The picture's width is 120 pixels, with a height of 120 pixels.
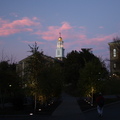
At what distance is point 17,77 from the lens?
27.3 meters

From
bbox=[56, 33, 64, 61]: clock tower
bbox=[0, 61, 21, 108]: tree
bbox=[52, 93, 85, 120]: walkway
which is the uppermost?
bbox=[56, 33, 64, 61]: clock tower

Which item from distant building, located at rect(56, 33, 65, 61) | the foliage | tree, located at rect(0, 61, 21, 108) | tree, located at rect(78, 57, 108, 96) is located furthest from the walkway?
distant building, located at rect(56, 33, 65, 61)

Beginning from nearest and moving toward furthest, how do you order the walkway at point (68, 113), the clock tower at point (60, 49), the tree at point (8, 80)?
the walkway at point (68, 113) → the tree at point (8, 80) → the clock tower at point (60, 49)

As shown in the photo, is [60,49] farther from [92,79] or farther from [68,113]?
[68,113]

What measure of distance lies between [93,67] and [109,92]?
74.1ft

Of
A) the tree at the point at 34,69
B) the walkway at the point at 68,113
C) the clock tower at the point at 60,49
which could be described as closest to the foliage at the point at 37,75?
the tree at the point at 34,69

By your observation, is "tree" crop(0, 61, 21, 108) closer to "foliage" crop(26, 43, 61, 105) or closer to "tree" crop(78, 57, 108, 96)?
"foliage" crop(26, 43, 61, 105)

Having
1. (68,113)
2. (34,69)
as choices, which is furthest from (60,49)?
(68,113)

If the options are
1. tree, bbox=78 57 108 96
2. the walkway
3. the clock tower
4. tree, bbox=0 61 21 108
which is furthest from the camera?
the clock tower

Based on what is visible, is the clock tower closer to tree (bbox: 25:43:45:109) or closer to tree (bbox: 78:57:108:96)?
tree (bbox: 78:57:108:96)

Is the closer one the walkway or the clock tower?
the walkway

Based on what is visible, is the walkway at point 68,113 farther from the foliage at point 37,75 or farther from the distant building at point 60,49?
the distant building at point 60,49

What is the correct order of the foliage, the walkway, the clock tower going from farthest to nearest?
the clock tower → the foliage → the walkway

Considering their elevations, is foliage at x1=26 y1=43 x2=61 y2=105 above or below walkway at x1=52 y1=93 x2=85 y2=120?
above
